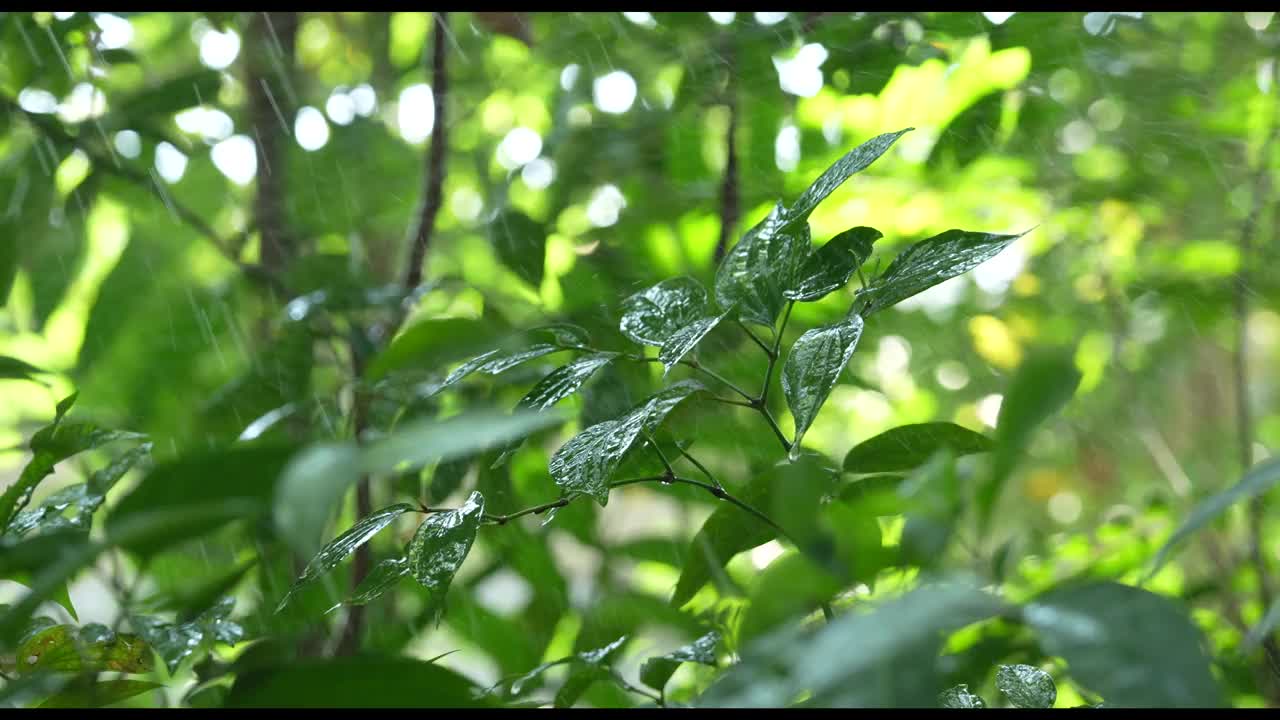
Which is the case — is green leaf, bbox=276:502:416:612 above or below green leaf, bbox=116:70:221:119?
below

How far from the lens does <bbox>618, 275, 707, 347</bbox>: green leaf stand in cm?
40

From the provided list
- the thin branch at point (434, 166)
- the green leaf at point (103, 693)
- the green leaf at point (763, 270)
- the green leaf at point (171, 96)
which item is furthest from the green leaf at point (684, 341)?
the green leaf at point (171, 96)

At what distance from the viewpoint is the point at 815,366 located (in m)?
0.33

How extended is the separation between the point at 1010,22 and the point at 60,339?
1577mm

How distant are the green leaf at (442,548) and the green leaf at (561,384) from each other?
0.05 meters

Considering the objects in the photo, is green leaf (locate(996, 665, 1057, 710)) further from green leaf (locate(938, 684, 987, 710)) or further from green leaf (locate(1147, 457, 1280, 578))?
green leaf (locate(1147, 457, 1280, 578))

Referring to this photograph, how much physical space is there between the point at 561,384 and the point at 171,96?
873 mm

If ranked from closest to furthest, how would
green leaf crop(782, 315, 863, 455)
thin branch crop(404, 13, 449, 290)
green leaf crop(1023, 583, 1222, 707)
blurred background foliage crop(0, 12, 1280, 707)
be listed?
green leaf crop(1023, 583, 1222, 707) → green leaf crop(782, 315, 863, 455) → blurred background foliage crop(0, 12, 1280, 707) → thin branch crop(404, 13, 449, 290)

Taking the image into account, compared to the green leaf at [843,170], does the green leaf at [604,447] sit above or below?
below

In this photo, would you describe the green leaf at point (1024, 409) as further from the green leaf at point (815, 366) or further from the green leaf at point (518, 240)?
the green leaf at point (518, 240)

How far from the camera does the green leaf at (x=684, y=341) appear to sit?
343mm

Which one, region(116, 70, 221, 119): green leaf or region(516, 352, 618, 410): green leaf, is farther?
region(116, 70, 221, 119): green leaf

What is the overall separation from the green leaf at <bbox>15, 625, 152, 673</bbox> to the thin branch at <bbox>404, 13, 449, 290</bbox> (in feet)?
1.84

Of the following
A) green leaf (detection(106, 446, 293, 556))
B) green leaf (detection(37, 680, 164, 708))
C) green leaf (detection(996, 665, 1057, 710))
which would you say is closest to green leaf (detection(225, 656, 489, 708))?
green leaf (detection(106, 446, 293, 556))
